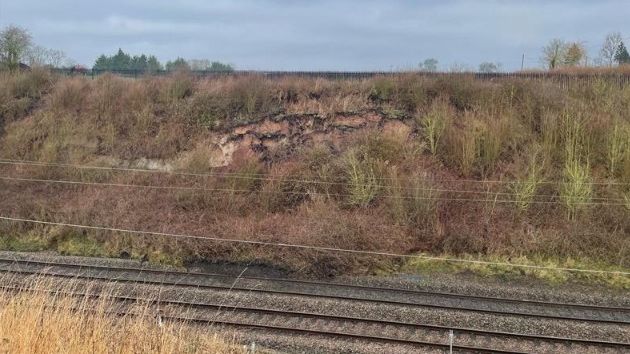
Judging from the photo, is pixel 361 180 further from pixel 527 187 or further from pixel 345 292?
pixel 345 292

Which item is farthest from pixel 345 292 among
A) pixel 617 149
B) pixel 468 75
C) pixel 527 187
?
pixel 468 75

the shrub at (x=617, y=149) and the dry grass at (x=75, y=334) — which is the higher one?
the shrub at (x=617, y=149)

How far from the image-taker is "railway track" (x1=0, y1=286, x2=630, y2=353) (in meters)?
9.90

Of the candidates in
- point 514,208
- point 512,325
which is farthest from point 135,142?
point 512,325

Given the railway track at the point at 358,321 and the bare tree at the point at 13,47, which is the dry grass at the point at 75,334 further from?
the bare tree at the point at 13,47

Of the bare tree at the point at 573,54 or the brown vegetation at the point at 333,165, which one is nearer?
the brown vegetation at the point at 333,165

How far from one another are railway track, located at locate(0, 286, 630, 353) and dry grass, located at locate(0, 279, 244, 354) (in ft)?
6.19

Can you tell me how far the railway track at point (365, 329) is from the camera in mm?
9898

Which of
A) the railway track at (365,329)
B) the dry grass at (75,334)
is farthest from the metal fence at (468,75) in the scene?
the dry grass at (75,334)

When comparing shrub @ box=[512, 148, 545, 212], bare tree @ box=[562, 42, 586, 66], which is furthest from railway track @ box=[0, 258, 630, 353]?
bare tree @ box=[562, 42, 586, 66]

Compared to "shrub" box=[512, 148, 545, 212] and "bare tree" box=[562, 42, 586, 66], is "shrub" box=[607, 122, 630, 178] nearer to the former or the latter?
"shrub" box=[512, 148, 545, 212]

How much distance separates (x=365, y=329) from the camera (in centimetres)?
1060

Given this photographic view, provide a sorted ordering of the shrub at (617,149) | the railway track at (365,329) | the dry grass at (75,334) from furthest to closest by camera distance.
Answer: the shrub at (617,149) < the railway track at (365,329) < the dry grass at (75,334)

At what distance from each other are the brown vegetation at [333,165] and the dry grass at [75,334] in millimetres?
7930
